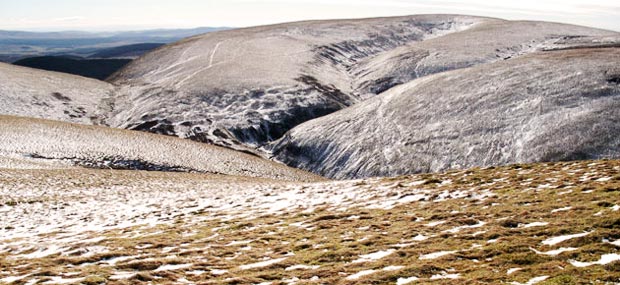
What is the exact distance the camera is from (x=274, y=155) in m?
58.8

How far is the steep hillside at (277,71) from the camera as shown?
227 ft

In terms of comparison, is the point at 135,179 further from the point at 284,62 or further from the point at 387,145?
the point at 284,62

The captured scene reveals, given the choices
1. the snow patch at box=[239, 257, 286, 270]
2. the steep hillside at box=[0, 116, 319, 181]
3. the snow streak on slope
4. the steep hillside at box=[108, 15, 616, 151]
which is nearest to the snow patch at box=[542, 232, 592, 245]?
the snow patch at box=[239, 257, 286, 270]

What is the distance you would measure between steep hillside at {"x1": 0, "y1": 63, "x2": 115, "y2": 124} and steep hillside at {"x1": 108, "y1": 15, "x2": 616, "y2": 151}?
4.29m

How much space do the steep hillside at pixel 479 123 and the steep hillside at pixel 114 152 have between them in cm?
678

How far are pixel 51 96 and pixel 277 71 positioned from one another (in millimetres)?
37967

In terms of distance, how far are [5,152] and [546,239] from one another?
45924 millimetres

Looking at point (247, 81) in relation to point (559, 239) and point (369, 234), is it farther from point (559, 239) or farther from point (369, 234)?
point (559, 239)

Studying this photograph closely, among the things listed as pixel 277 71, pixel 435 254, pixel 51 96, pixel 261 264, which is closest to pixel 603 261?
pixel 435 254

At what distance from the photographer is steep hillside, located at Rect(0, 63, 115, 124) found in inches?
2763

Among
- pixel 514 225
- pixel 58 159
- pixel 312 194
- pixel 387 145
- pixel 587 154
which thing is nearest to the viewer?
pixel 514 225

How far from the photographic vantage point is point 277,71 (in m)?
89.6

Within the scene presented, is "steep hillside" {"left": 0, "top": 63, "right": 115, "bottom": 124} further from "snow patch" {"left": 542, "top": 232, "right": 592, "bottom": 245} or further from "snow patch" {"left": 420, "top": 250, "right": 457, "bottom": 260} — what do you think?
"snow patch" {"left": 542, "top": 232, "right": 592, "bottom": 245}

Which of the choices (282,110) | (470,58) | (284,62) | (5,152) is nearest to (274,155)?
(282,110)
